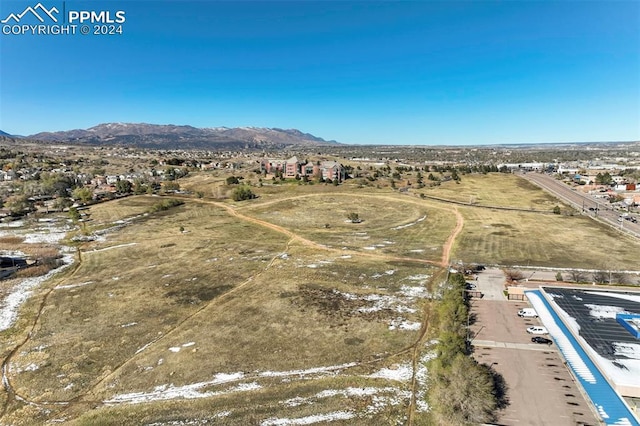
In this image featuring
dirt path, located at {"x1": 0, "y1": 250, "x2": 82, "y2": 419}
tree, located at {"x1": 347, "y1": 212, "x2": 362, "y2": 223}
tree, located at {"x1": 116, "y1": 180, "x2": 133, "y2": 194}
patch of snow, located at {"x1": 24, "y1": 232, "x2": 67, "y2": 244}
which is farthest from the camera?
tree, located at {"x1": 116, "y1": 180, "x2": 133, "y2": 194}

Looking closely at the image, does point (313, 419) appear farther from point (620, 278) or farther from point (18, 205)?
point (18, 205)

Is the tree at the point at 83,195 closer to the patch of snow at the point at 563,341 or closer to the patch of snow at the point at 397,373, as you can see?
the patch of snow at the point at 397,373

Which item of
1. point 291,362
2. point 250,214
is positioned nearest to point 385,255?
point 291,362

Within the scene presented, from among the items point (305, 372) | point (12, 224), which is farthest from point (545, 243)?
point (12, 224)

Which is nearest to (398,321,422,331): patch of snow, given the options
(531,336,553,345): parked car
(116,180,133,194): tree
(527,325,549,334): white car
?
(531,336,553,345): parked car

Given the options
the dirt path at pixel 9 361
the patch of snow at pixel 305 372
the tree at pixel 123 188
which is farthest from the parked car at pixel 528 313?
the tree at pixel 123 188

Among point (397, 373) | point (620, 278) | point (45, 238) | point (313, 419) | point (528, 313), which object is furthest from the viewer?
point (45, 238)

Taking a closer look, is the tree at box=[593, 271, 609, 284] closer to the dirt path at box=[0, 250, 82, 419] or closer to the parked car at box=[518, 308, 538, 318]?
the parked car at box=[518, 308, 538, 318]
